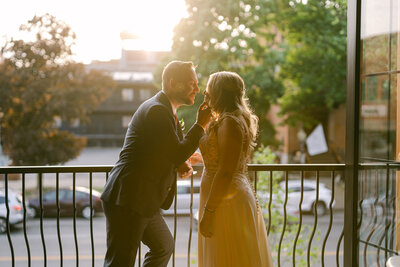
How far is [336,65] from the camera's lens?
14.6 m

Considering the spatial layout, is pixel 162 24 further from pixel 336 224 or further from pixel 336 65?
pixel 336 224

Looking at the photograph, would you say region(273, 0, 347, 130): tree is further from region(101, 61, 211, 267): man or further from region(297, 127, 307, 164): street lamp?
region(101, 61, 211, 267): man

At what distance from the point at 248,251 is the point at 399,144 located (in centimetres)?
126

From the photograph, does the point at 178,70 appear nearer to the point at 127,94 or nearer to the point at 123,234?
the point at 123,234

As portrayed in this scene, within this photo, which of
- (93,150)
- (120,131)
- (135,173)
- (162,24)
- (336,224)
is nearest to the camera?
(135,173)

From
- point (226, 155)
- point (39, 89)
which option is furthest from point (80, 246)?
point (226, 155)

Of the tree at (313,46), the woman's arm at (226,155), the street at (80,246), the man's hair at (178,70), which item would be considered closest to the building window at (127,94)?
the street at (80,246)

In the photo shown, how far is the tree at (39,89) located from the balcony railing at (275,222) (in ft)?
6.15

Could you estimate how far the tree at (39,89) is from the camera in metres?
14.6

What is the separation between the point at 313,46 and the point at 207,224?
44.2 ft

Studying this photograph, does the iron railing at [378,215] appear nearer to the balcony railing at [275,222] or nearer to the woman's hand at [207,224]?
the balcony railing at [275,222]

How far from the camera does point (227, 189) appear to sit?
201cm

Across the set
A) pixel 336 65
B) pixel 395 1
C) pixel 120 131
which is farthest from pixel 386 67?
pixel 120 131

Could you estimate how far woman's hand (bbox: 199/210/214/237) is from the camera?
81.4 inches
